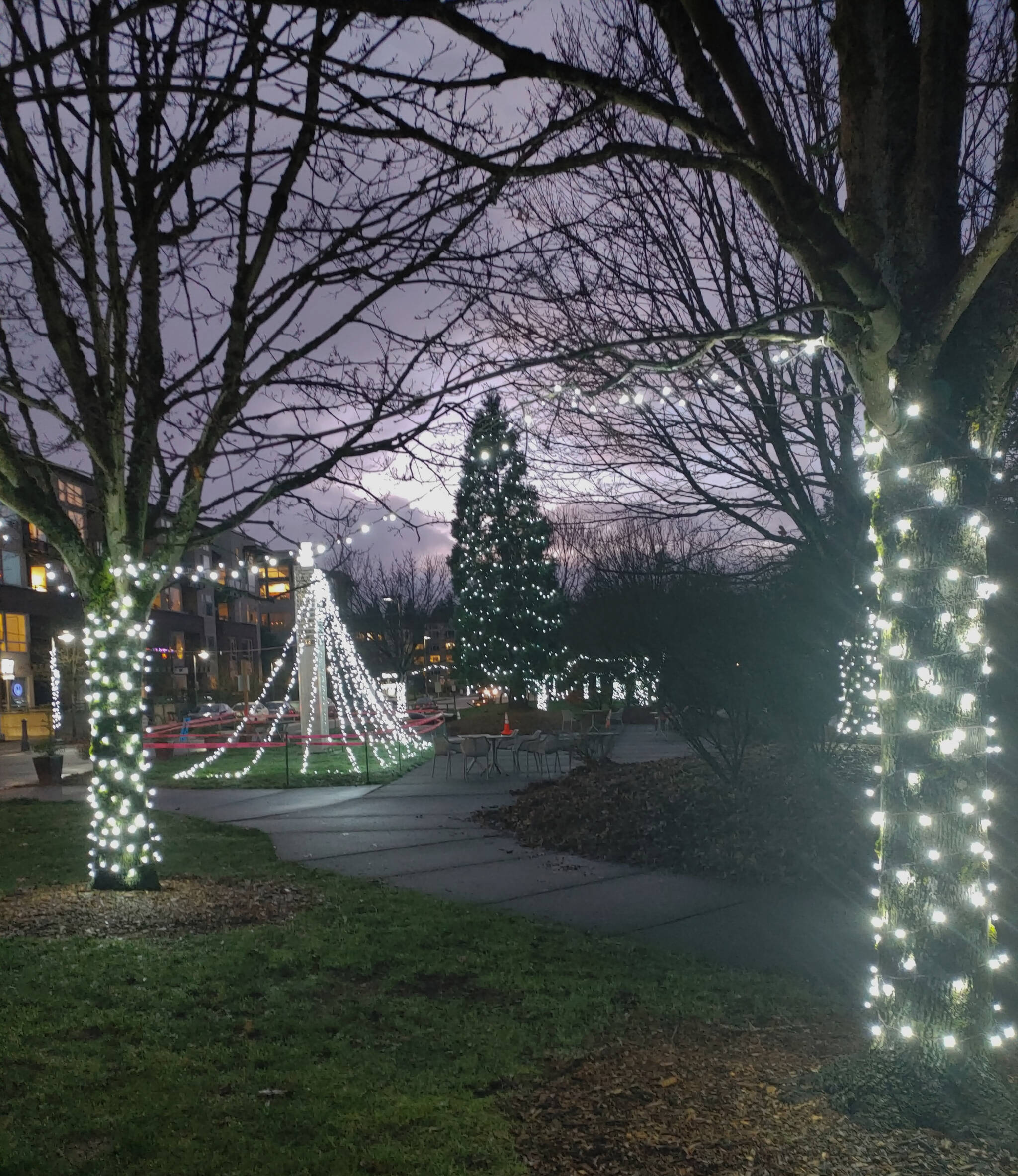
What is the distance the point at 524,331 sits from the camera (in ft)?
30.7

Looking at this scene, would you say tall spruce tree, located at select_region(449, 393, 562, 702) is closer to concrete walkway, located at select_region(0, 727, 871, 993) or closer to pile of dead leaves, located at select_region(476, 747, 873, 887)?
concrete walkway, located at select_region(0, 727, 871, 993)

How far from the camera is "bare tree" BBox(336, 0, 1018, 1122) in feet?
12.8

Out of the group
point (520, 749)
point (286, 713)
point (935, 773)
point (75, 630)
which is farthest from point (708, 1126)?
point (75, 630)

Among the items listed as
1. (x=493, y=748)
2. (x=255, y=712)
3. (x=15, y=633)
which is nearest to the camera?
(x=493, y=748)

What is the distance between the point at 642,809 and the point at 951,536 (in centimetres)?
724

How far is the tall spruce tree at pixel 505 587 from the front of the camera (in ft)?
128

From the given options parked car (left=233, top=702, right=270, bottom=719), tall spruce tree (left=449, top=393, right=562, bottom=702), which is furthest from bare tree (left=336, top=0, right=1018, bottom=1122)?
tall spruce tree (left=449, top=393, right=562, bottom=702)

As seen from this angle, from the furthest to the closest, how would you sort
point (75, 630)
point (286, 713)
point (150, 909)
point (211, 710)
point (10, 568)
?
point (75, 630), point (10, 568), point (211, 710), point (286, 713), point (150, 909)

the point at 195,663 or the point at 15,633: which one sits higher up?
the point at 15,633

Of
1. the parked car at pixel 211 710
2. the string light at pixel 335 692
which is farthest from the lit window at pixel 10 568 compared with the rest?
the string light at pixel 335 692

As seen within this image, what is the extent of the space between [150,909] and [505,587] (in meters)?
32.5

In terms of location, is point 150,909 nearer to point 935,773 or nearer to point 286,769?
point 935,773

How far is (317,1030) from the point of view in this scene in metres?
4.73

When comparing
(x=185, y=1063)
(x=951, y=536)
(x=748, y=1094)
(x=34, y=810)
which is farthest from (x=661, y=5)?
(x=34, y=810)
